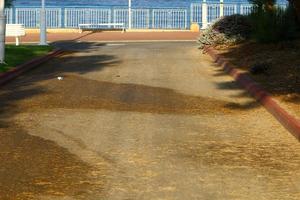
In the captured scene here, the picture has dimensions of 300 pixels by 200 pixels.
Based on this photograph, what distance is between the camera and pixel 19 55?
21578 millimetres

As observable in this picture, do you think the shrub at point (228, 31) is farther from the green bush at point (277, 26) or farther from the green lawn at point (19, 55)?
the green lawn at point (19, 55)

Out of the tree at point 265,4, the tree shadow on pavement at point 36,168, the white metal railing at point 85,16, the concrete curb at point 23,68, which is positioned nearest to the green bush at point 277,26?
the tree at point 265,4

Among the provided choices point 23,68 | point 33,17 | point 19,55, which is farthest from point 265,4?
point 33,17

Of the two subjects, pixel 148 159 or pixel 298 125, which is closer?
pixel 148 159

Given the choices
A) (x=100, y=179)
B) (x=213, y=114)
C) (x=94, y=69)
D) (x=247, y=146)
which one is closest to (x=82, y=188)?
(x=100, y=179)

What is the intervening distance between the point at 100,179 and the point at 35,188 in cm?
76

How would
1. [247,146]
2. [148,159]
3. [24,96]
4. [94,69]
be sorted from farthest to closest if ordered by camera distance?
[94,69], [24,96], [247,146], [148,159]

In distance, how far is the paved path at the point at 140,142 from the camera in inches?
279

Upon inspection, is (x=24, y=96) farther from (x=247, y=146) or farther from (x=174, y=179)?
(x=174, y=179)

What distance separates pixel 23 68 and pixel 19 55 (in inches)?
134

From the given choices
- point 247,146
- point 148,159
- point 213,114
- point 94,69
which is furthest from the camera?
point 94,69

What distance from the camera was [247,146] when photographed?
905cm

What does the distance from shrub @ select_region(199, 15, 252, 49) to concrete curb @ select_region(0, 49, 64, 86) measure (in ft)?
18.8

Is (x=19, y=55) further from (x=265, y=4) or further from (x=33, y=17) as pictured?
(x=33, y=17)
